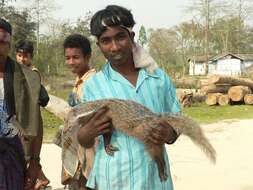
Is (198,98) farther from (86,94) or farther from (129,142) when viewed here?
(129,142)

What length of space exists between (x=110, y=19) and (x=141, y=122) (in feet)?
1.72

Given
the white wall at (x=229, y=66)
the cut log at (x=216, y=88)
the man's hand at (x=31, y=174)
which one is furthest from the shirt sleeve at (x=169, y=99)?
the white wall at (x=229, y=66)

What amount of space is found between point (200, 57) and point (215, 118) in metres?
38.6

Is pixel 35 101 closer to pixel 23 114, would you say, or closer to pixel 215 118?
pixel 23 114

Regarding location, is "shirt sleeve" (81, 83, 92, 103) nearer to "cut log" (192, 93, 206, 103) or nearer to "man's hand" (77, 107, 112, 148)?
"man's hand" (77, 107, 112, 148)

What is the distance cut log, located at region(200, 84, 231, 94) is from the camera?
18786 millimetres

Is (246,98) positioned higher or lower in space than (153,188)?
lower

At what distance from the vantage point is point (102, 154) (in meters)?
2.21

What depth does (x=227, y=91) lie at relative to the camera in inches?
747

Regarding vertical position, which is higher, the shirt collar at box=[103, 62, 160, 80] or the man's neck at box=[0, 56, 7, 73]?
the man's neck at box=[0, 56, 7, 73]

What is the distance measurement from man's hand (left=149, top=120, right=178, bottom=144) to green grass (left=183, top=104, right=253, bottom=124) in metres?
10.8

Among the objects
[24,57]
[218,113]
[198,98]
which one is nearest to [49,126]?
[24,57]

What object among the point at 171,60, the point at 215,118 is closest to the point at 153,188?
the point at 215,118

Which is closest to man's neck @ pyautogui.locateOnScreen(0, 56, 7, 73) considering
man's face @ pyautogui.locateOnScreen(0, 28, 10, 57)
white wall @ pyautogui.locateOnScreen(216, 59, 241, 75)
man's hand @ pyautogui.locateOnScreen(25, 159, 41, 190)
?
man's face @ pyautogui.locateOnScreen(0, 28, 10, 57)
